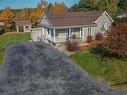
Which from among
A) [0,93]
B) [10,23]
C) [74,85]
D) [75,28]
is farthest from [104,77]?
[10,23]

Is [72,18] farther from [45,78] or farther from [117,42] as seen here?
[45,78]

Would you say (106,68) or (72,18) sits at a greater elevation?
(72,18)

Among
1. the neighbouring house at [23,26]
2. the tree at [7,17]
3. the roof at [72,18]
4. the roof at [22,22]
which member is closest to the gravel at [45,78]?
the roof at [72,18]

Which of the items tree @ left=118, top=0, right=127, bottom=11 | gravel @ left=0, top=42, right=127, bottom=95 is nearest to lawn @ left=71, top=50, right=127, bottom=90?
gravel @ left=0, top=42, right=127, bottom=95

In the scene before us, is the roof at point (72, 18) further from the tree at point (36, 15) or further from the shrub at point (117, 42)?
the tree at point (36, 15)

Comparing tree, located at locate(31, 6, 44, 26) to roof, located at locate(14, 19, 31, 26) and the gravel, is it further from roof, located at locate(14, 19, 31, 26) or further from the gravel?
the gravel

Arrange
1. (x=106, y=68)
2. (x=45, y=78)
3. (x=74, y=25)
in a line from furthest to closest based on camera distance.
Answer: (x=74, y=25)
(x=106, y=68)
(x=45, y=78)

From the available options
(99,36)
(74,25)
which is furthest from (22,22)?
(99,36)
